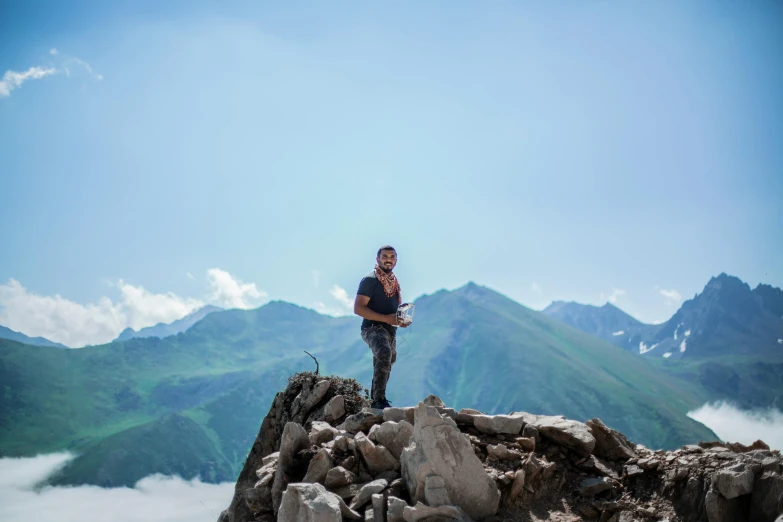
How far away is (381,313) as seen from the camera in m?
10.8

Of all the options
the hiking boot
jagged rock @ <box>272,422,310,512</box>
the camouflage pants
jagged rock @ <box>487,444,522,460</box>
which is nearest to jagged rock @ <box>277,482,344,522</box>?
jagged rock @ <box>272,422,310,512</box>

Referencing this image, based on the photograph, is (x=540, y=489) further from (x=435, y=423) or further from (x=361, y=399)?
(x=361, y=399)

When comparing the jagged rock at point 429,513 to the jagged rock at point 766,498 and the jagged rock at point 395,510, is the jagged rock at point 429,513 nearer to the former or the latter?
the jagged rock at point 395,510

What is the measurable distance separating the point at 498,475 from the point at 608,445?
2.43m

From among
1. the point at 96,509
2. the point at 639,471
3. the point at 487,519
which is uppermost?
the point at 639,471

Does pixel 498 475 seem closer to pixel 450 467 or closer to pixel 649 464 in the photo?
pixel 450 467

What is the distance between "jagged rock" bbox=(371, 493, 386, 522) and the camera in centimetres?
638

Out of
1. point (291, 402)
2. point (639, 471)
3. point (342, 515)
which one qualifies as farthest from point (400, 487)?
point (291, 402)

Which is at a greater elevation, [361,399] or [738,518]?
[361,399]

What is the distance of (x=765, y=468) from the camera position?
21.1 feet

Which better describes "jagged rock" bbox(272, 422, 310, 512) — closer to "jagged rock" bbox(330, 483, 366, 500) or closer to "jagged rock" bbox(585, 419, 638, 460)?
"jagged rock" bbox(330, 483, 366, 500)

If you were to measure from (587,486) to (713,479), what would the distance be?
1.71m

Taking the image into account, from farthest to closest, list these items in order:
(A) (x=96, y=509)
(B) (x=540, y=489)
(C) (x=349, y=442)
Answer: (A) (x=96, y=509), (C) (x=349, y=442), (B) (x=540, y=489)

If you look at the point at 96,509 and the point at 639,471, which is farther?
the point at 96,509
